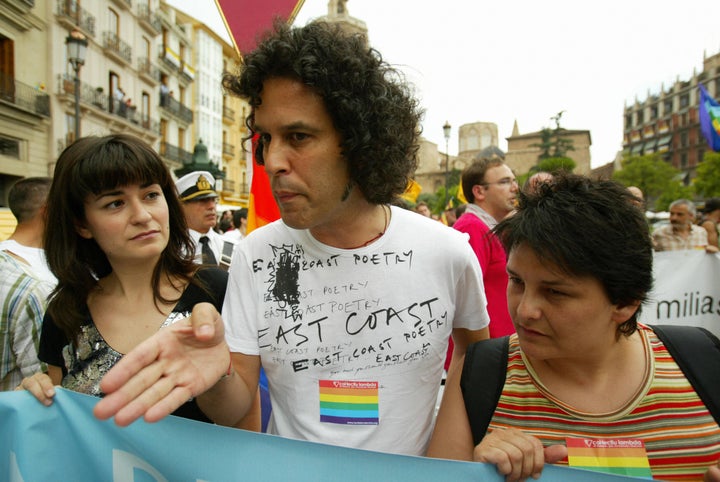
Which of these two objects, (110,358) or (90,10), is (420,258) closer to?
(110,358)

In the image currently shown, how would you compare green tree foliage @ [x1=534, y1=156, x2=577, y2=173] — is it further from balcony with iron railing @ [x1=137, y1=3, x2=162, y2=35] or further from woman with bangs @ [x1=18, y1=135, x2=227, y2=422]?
balcony with iron railing @ [x1=137, y1=3, x2=162, y2=35]

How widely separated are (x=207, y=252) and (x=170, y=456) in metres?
3.60

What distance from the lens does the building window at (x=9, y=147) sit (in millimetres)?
17391

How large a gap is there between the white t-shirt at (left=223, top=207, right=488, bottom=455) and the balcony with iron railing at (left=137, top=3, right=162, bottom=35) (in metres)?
30.2

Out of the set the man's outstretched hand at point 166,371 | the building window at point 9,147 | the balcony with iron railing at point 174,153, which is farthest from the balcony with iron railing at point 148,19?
the man's outstretched hand at point 166,371

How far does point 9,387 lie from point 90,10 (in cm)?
2511

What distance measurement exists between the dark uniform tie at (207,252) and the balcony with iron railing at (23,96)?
53.1 ft

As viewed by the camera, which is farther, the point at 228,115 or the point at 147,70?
the point at 228,115

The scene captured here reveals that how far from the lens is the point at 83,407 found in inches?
59.7

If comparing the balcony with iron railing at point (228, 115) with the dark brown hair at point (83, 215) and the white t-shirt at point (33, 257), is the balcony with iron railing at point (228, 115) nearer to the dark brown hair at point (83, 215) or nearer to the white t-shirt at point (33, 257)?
the white t-shirt at point (33, 257)

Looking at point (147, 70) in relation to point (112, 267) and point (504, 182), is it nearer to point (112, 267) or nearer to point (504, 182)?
point (504, 182)

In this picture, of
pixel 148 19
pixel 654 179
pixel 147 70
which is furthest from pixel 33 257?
pixel 654 179

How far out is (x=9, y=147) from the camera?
1772 cm

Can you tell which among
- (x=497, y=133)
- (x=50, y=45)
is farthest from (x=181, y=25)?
(x=497, y=133)
